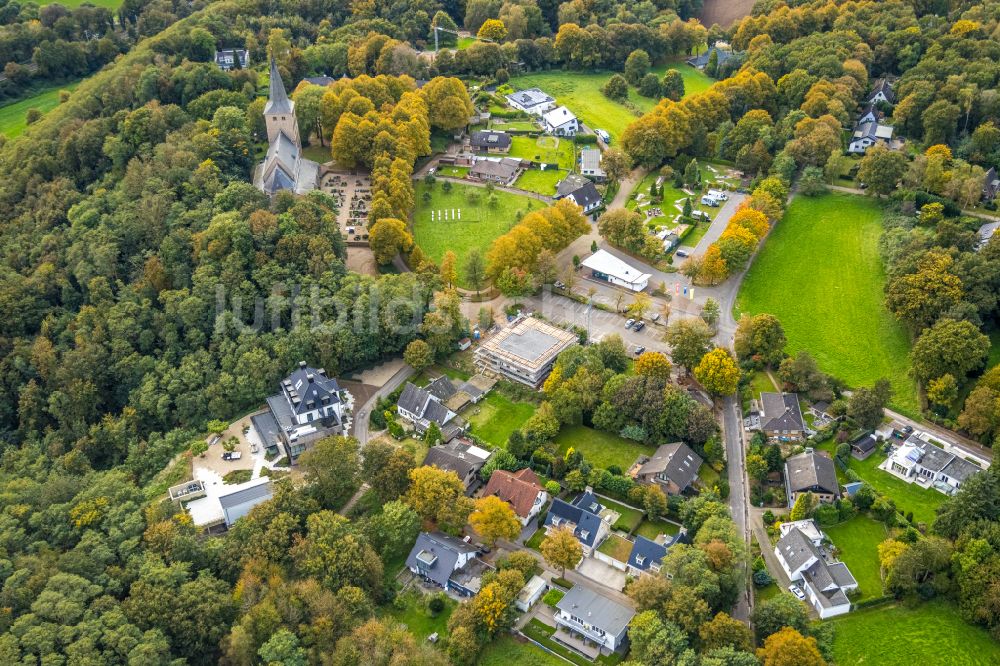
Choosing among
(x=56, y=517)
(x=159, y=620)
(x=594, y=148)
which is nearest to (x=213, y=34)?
(x=594, y=148)

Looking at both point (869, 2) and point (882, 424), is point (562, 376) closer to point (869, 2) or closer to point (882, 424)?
point (882, 424)

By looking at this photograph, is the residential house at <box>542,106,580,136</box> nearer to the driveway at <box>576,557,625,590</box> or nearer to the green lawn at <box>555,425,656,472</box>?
the green lawn at <box>555,425,656,472</box>

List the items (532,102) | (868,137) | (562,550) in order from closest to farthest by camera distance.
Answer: (562,550), (868,137), (532,102)

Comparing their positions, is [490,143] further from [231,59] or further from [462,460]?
[462,460]

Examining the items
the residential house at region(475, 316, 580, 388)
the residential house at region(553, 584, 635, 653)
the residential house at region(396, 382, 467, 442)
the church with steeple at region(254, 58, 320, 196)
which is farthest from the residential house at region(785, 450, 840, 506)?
the church with steeple at region(254, 58, 320, 196)

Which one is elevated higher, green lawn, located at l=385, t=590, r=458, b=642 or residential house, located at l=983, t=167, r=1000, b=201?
residential house, located at l=983, t=167, r=1000, b=201

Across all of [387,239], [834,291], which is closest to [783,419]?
[834,291]

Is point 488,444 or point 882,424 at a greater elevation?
point 882,424
